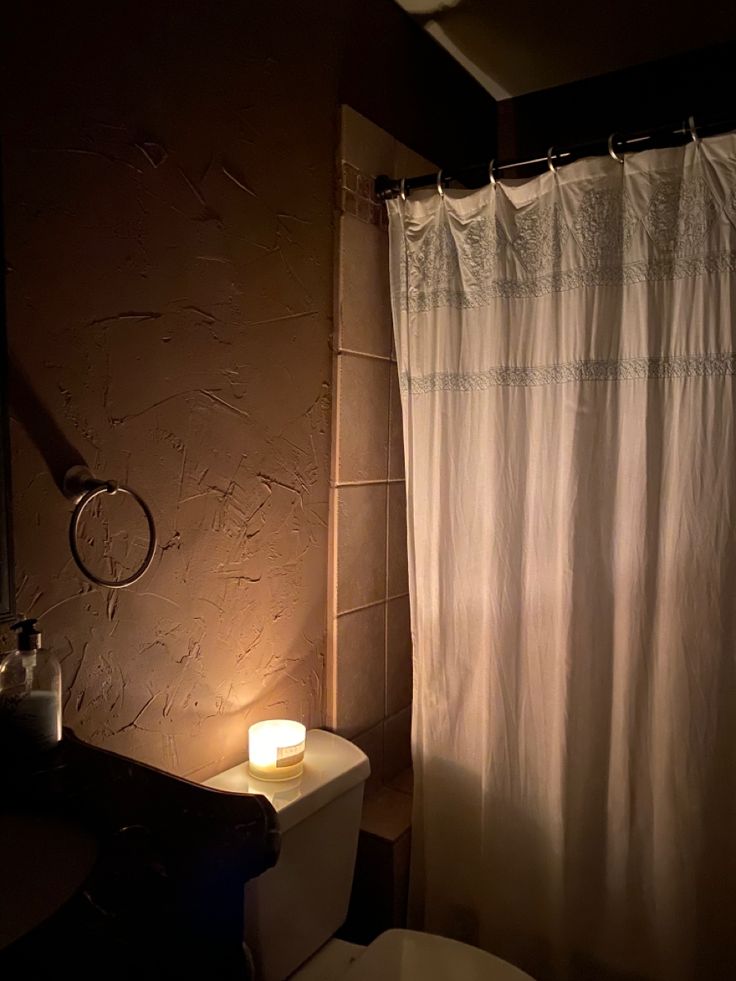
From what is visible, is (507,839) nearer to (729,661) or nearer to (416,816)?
(416,816)

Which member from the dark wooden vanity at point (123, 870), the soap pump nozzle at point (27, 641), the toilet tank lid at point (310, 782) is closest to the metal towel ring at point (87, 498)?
the soap pump nozzle at point (27, 641)

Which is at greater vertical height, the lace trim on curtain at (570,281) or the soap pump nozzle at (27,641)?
the lace trim on curtain at (570,281)

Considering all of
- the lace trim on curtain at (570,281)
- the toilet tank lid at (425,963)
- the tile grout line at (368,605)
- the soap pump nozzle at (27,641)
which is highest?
the lace trim on curtain at (570,281)

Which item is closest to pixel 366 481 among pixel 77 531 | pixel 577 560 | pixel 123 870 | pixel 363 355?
pixel 363 355

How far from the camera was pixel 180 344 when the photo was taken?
1360 millimetres

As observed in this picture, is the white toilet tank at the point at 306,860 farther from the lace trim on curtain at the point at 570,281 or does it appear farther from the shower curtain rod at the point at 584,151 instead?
the shower curtain rod at the point at 584,151

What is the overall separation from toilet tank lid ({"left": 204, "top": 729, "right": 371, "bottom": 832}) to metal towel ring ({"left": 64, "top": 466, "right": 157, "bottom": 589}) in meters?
0.42

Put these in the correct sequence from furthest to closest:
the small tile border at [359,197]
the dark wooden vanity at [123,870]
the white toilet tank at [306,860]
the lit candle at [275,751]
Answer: the small tile border at [359,197]
the lit candle at [275,751]
the white toilet tank at [306,860]
the dark wooden vanity at [123,870]

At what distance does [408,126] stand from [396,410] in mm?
767

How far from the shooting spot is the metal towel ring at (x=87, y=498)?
1135 mm

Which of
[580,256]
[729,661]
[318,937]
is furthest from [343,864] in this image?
[580,256]

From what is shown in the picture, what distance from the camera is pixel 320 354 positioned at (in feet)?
5.61

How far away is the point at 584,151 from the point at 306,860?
155cm

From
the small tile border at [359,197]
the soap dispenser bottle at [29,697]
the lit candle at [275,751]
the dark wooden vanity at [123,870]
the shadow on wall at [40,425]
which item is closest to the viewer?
the dark wooden vanity at [123,870]
